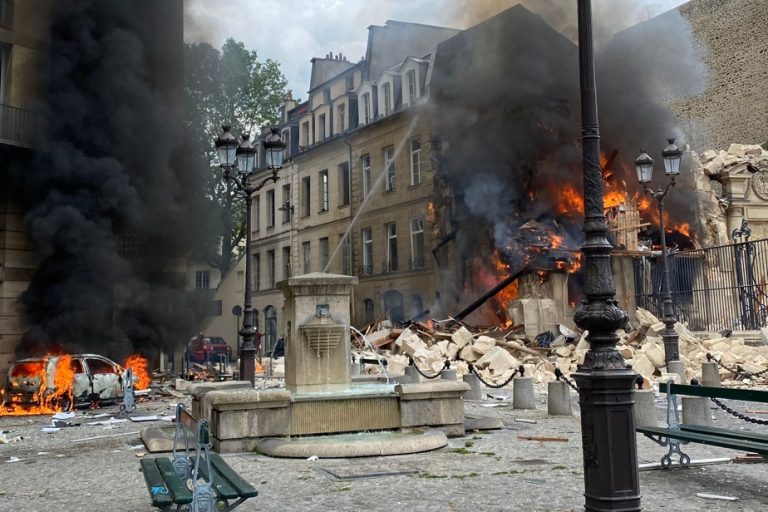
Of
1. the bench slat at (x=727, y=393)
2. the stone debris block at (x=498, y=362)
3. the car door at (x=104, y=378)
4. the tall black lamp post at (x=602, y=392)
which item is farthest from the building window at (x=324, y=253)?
the tall black lamp post at (x=602, y=392)

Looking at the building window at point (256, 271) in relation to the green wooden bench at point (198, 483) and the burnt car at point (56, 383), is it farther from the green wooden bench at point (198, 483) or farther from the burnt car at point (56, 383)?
the green wooden bench at point (198, 483)

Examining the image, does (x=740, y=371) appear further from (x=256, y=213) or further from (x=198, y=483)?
(x=256, y=213)

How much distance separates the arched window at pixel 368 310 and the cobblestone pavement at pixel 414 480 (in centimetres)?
2390

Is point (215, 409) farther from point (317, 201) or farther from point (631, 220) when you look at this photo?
point (317, 201)

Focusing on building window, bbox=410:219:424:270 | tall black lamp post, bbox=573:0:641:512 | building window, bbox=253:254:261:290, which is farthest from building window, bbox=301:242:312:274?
tall black lamp post, bbox=573:0:641:512

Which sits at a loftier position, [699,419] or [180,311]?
[180,311]

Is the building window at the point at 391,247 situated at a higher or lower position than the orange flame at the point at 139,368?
higher

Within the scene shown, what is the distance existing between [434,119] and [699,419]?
23957mm

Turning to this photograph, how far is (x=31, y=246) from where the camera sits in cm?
1767

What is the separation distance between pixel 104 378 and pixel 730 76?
40.0 metres

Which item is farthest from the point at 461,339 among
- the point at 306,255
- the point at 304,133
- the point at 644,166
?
the point at 304,133

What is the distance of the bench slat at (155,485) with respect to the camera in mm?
4418

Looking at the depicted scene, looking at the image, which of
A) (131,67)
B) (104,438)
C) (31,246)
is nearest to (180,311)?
(31,246)

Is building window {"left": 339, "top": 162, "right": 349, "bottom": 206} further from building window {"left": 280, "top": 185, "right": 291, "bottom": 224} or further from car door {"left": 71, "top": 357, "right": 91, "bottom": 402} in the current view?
car door {"left": 71, "top": 357, "right": 91, "bottom": 402}
